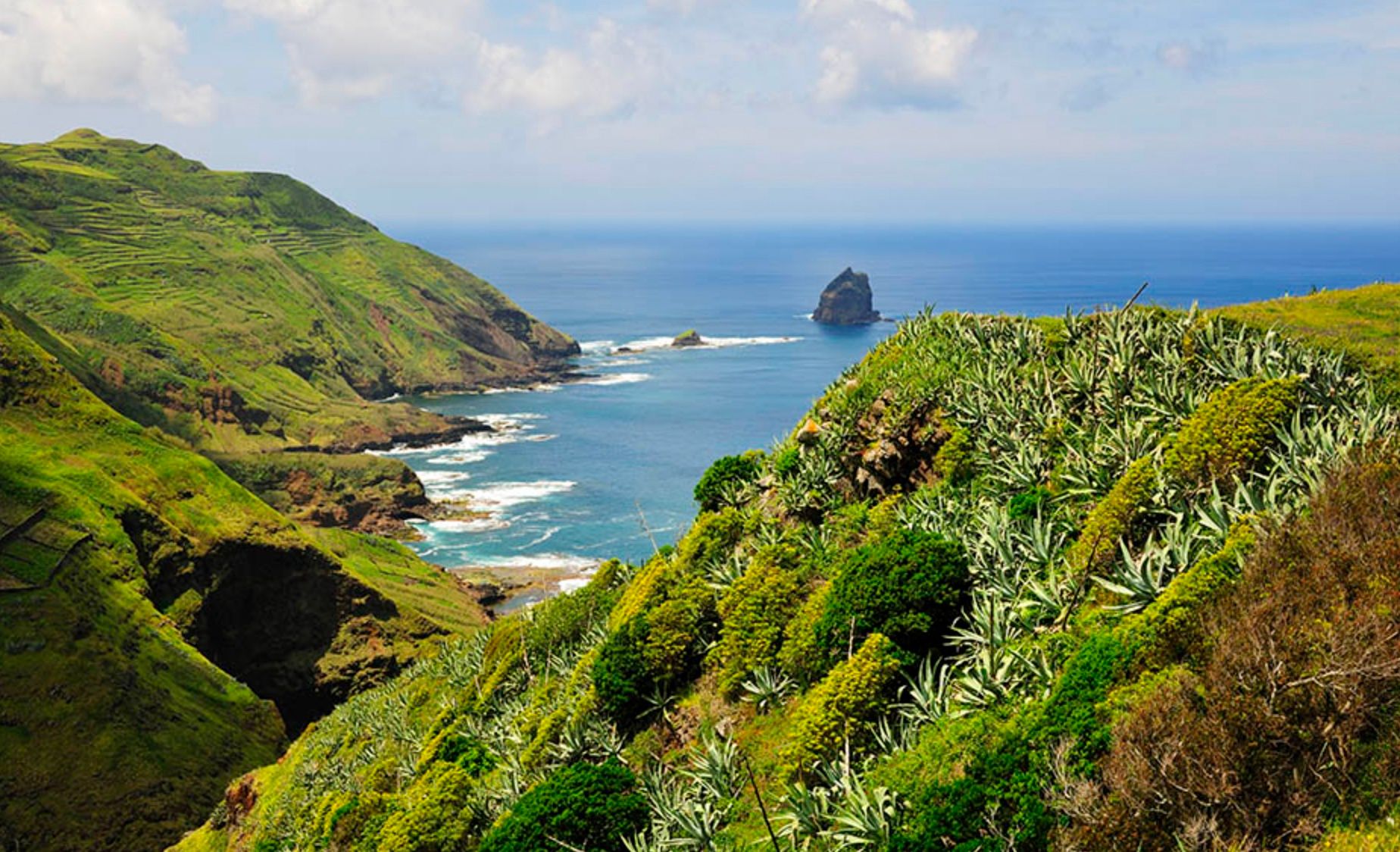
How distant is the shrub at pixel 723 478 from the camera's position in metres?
32.4

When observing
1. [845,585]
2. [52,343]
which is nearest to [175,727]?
[845,585]

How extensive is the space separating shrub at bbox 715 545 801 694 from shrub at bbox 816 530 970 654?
1764mm

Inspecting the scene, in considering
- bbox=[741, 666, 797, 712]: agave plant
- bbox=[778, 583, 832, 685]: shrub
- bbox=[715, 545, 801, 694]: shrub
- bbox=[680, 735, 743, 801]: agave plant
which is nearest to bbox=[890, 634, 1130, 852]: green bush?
bbox=[680, 735, 743, 801]: agave plant

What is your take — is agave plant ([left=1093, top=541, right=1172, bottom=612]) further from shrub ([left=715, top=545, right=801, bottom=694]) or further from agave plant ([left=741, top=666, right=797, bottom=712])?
shrub ([left=715, top=545, right=801, bottom=694])

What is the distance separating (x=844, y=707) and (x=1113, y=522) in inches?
243

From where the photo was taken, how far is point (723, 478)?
32688 millimetres

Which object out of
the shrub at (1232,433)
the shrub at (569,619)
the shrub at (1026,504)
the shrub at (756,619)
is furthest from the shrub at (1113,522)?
the shrub at (569,619)

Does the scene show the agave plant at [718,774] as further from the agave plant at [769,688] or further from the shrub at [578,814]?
the agave plant at [769,688]

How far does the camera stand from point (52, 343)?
119688 millimetres

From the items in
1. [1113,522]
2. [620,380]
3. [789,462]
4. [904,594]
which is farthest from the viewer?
[620,380]

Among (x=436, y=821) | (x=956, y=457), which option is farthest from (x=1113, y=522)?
(x=436, y=821)

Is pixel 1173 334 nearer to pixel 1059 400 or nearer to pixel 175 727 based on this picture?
pixel 1059 400

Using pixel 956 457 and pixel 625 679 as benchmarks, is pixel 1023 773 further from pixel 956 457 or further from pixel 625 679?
pixel 956 457

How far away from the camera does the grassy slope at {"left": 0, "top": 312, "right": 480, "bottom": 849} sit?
59406mm
